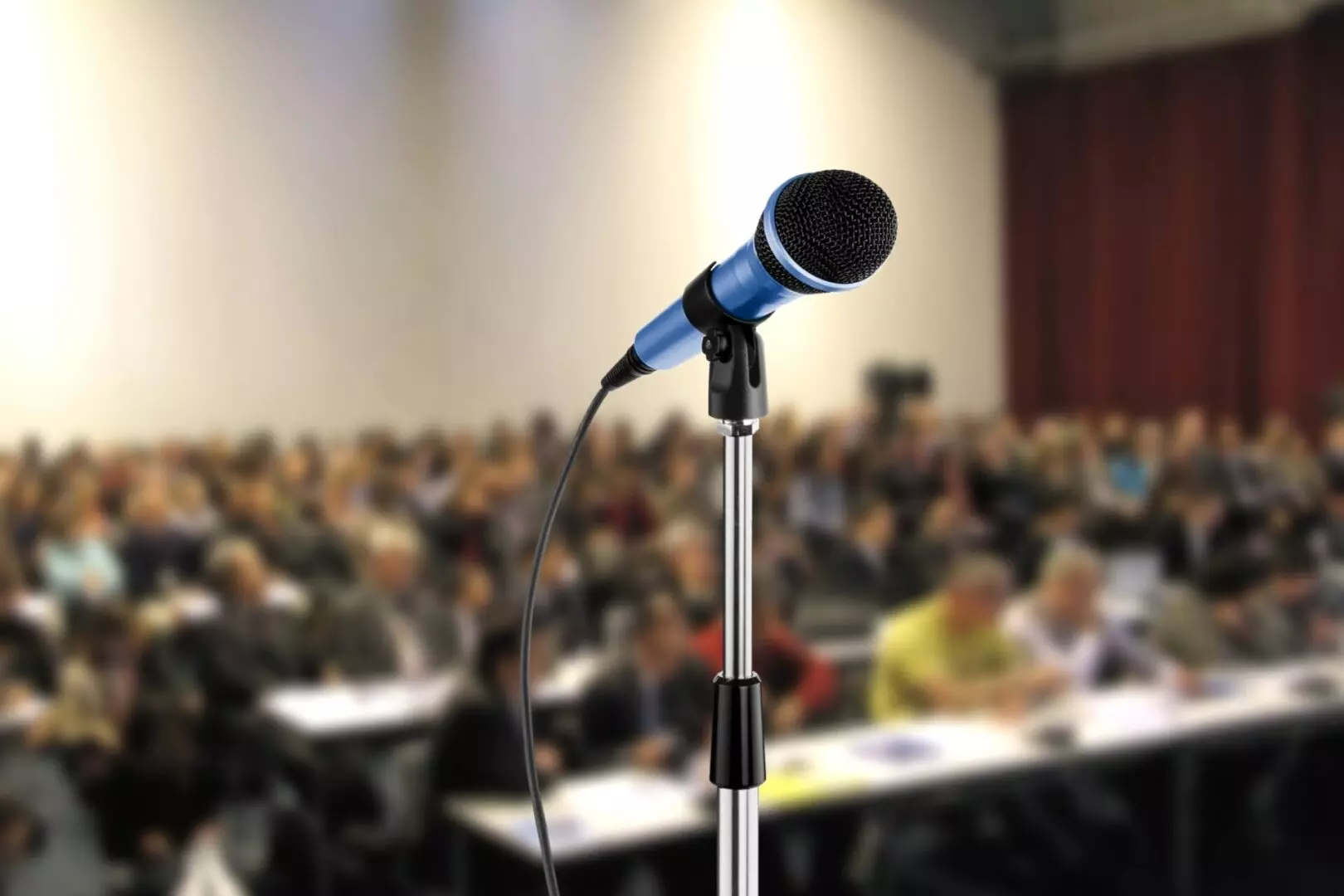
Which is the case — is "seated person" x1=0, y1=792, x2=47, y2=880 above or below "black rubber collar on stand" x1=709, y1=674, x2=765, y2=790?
below

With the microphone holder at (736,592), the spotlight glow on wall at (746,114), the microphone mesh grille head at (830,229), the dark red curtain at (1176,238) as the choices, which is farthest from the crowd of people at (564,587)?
the microphone mesh grille head at (830,229)

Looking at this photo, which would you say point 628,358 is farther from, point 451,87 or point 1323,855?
point 1323,855

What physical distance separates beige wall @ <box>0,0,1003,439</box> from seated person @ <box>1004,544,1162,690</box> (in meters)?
0.44

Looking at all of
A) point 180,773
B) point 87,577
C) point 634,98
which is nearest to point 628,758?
point 180,773

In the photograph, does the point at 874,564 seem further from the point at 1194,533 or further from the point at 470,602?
the point at 470,602

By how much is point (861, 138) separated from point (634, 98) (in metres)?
0.50

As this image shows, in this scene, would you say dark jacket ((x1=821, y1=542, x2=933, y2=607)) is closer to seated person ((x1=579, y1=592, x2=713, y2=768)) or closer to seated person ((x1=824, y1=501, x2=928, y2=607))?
seated person ((x1=824, y1=501, x2=928, y2=607))

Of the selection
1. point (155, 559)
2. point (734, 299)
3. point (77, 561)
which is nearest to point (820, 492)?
point (155, 559)

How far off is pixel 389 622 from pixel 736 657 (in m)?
1.56

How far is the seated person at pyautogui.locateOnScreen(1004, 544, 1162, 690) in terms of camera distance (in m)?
→ 2.95

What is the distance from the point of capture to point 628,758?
2590 millimetres

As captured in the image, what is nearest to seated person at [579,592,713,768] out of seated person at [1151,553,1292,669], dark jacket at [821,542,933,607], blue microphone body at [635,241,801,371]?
dark jacket at [821,542,933,607]

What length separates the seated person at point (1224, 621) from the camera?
3039 mm

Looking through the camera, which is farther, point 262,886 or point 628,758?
→ point 628,758
